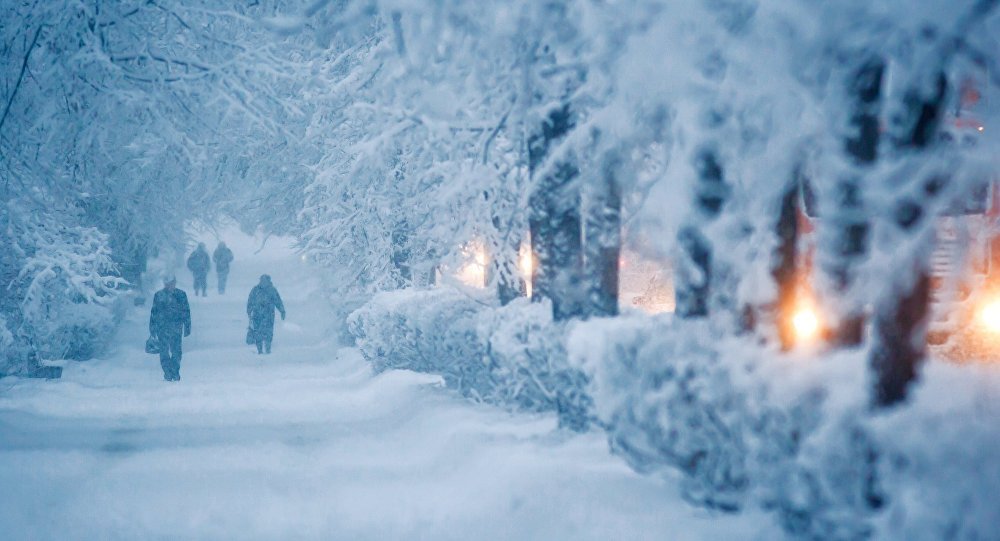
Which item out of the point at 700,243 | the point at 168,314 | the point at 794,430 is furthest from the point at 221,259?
the point at 794,430

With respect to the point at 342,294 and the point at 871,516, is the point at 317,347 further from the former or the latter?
the point at 871,516

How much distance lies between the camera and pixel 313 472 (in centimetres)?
714

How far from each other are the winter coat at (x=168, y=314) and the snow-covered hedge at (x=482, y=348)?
3260 mm

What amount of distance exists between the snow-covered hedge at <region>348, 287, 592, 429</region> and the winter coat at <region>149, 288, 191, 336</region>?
3.26 m

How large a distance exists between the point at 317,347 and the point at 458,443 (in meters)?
14.6

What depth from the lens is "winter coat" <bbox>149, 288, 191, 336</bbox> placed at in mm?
15055

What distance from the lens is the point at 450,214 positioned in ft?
31.4

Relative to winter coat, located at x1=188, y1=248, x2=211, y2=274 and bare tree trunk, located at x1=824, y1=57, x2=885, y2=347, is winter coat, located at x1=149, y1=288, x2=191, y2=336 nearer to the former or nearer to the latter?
bare tree trunk, located at x1=824, y1=57, x2=885, y2=347

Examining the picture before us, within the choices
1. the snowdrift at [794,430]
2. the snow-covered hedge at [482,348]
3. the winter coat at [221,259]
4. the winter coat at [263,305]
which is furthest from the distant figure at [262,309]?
the winter coat at [221,259]

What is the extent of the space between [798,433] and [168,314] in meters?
12.9

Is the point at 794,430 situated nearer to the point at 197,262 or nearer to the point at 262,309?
the point at 262,309

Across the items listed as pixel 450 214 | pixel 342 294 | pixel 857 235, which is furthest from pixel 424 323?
pixel 342 294

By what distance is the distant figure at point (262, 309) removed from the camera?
1856 cm

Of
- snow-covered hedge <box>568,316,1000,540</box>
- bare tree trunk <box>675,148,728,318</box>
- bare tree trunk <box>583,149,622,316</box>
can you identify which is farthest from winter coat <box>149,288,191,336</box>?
bare tree trunk <box>675,148,728,318</box>
